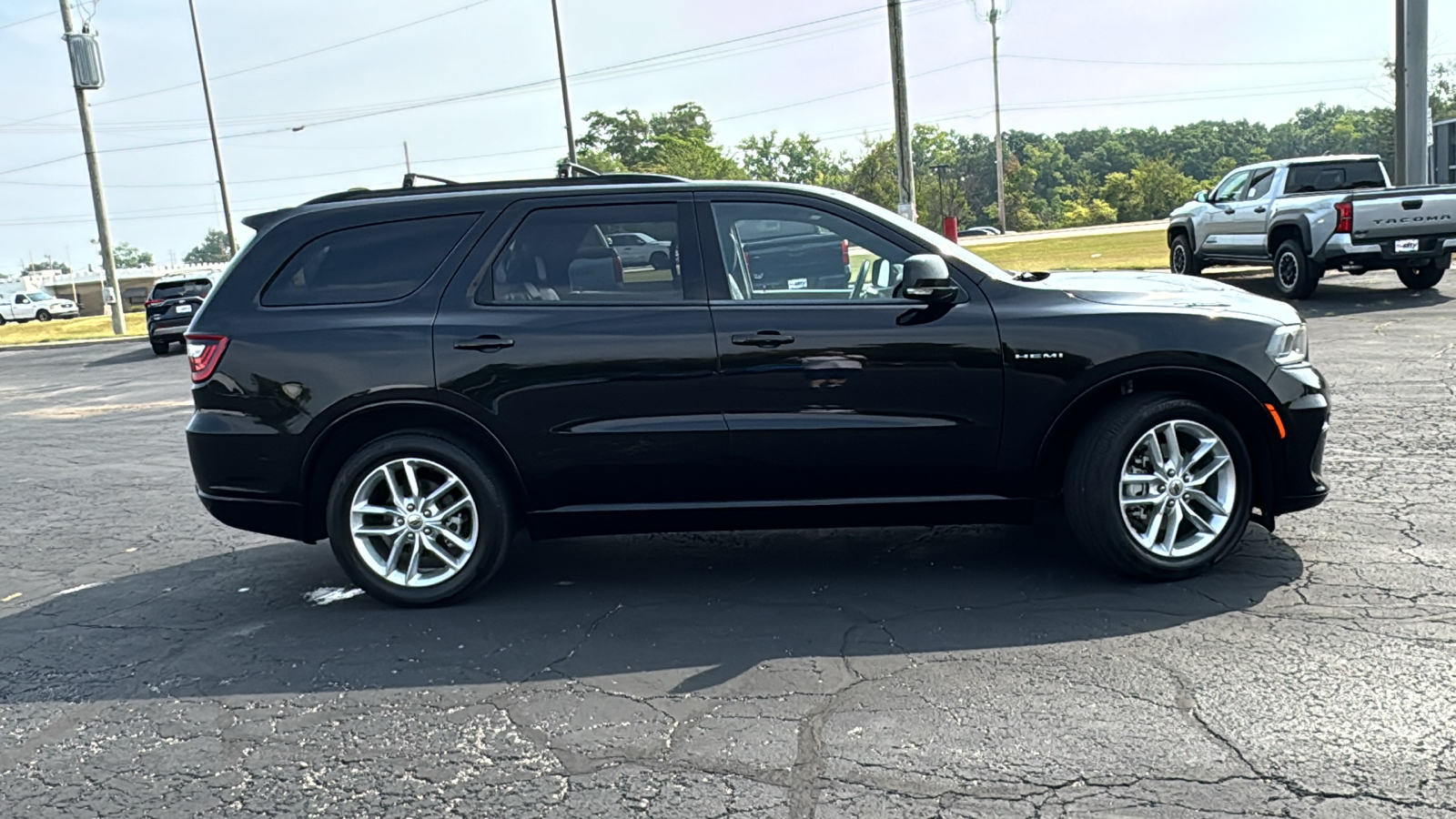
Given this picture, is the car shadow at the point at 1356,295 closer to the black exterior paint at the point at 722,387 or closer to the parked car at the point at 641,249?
the black exterior paint at the point at 722,387

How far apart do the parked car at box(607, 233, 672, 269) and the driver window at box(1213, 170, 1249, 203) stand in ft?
46.9

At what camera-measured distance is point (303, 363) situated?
16.2ft

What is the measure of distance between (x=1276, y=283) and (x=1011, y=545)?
12750 mm

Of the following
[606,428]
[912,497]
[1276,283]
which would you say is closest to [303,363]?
[606,428]

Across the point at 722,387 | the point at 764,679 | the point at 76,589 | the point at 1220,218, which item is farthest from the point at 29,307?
the point at 764,679

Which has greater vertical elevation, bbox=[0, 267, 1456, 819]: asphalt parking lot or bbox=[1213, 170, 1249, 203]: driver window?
bbox=[1213, 170, 1249, 203]: driver window

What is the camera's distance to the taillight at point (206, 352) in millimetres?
5012

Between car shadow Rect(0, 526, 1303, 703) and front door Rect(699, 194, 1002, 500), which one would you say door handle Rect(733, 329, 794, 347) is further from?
car shadow Rect(0, 526, 1303, 703)

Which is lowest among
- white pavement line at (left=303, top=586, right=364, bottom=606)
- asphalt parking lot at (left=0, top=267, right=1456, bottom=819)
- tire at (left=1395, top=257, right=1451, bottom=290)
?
asphalt parking lot at (left=0, top=267, right=1456, bottom=819)

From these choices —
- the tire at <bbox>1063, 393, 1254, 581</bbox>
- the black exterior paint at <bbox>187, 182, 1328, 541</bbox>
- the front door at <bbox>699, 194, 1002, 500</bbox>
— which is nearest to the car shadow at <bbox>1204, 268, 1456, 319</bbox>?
the tire at <bbox>1063, 393, 1254, 581</bbox>

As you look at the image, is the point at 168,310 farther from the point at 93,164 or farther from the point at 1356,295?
the point at 1356,295

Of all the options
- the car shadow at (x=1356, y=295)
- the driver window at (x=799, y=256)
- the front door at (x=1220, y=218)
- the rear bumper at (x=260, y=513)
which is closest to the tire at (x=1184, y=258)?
the front door at (x=1220, y=218)

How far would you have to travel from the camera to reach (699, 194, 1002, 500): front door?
15.7 ft

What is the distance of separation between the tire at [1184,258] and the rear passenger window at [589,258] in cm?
1500
